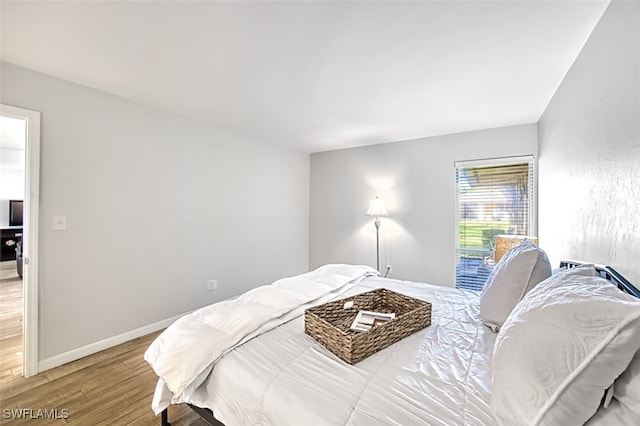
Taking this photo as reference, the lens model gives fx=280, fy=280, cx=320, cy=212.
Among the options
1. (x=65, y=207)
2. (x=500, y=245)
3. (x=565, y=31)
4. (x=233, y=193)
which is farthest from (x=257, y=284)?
(x=565, y=31)

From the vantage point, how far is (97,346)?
250 cm

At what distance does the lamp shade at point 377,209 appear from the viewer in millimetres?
3918

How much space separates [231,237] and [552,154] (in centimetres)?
353

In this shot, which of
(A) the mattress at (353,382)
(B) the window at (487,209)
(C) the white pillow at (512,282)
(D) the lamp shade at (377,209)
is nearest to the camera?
(A) the mattress at (353,382)

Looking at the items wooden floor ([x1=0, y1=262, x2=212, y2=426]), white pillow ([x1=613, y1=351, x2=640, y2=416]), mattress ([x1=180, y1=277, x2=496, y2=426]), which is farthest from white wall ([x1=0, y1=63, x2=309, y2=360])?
white pillow ([x1=613, y1=351, x2=640, y2=416])

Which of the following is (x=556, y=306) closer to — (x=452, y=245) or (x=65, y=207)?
(x=452, y=245)

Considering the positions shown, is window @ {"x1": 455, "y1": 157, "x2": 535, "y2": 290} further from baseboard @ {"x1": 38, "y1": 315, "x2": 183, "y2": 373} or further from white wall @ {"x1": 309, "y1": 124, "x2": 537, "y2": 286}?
baseboard @ {"x1": 38, "y1": 315, "x2": 183, "y2": 373}

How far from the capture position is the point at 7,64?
2.04 m

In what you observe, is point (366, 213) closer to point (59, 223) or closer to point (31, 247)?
point (59, 223)

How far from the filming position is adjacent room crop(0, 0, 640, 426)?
1.03m

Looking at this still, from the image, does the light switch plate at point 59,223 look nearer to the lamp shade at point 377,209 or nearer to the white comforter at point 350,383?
the white comforter at point 350,383

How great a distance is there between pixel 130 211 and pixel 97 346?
123 centimetres

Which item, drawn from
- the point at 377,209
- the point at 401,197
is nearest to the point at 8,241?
the point at 377,209

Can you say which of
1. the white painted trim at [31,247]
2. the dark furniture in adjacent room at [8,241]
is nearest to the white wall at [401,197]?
the white painted trim at [31,247]
